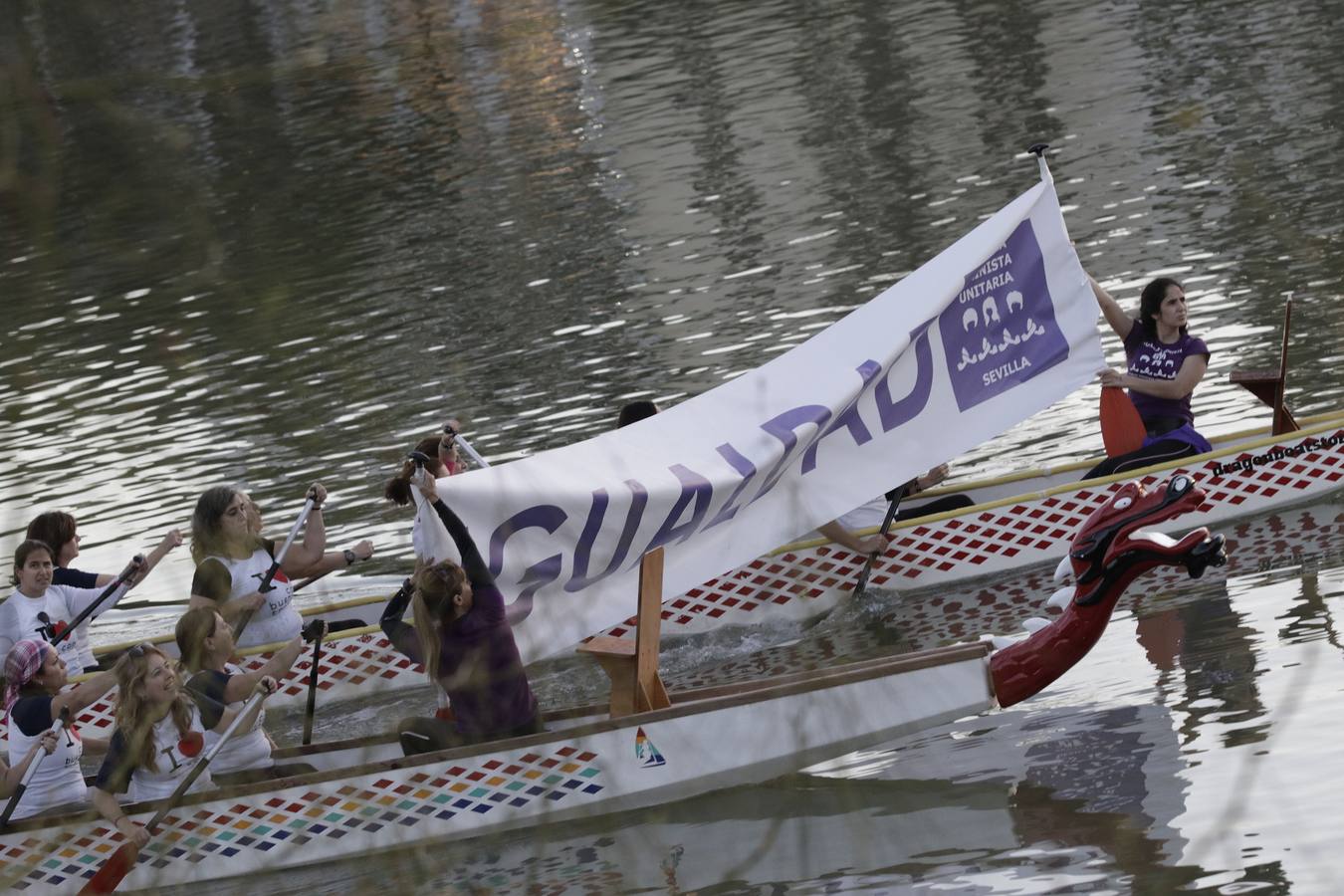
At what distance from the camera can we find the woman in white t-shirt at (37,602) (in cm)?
1159

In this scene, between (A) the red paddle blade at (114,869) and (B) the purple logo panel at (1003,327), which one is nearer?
(A) the red paddle blade at (114,869)

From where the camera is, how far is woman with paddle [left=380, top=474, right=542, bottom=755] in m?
9.11

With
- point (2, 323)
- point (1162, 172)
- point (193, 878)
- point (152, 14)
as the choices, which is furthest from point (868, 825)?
point (2, 323)

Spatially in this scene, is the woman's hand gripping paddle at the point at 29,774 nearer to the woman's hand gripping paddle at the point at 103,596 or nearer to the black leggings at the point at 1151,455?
the woman's hand gripping paddle at the point at 103,596

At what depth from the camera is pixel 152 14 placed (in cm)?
632

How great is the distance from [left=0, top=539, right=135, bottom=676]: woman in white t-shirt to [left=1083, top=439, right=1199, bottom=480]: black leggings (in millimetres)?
6551

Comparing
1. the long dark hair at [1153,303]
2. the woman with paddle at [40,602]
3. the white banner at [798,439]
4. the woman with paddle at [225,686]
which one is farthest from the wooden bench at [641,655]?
the long dark hair at [1153,303]

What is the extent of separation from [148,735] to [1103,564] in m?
4.95

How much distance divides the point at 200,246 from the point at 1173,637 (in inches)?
316

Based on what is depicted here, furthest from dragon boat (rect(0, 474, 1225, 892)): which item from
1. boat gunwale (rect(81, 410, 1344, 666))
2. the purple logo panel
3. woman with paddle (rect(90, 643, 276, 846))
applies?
boat gunwale (rect(81, 410, 1344, 666))

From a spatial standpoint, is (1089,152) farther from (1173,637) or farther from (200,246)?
(200,246)

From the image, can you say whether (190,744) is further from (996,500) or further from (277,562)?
(996,500)

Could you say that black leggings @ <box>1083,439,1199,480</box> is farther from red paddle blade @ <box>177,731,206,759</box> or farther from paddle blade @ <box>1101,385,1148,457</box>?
red paddle blade @ <box>177,731,206,759</box>

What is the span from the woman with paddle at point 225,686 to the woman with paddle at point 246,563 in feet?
2.48
